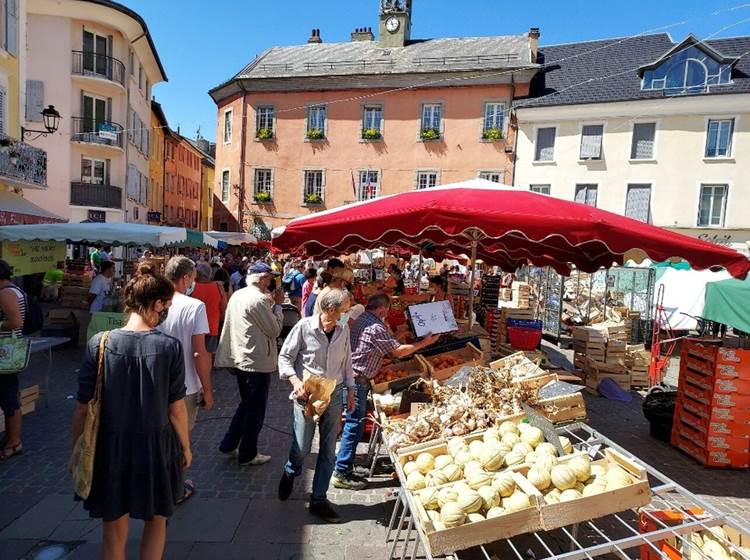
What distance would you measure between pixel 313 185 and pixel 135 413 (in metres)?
25.7

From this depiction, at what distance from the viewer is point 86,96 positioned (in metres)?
23.1

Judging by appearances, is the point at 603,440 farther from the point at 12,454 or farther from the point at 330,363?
the point at 12,454

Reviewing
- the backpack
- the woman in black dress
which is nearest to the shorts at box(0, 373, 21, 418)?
the backpack

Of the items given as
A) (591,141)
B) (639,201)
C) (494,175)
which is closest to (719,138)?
(639,201)

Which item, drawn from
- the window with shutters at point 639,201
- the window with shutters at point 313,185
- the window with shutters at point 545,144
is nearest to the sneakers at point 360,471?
the window with shutters at point 639,201

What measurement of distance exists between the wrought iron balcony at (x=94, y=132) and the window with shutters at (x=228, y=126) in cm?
671

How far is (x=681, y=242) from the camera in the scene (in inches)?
185

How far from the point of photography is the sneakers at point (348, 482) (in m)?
4.41

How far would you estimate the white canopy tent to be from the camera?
8750mm

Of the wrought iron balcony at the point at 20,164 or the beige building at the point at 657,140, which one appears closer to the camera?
the wrought iron balcony at the point at 20,164

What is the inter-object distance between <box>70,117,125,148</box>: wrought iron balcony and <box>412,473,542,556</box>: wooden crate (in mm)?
→ 25297

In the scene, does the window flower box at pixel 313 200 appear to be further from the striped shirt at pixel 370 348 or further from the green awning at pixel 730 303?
the striped shirt at pixel 370 348

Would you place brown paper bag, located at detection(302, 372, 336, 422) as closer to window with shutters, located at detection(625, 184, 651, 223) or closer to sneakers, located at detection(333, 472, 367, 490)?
sneakers, located at detection(333, 472, 367, 490)

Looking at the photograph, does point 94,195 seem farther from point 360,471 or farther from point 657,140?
point 657,140
